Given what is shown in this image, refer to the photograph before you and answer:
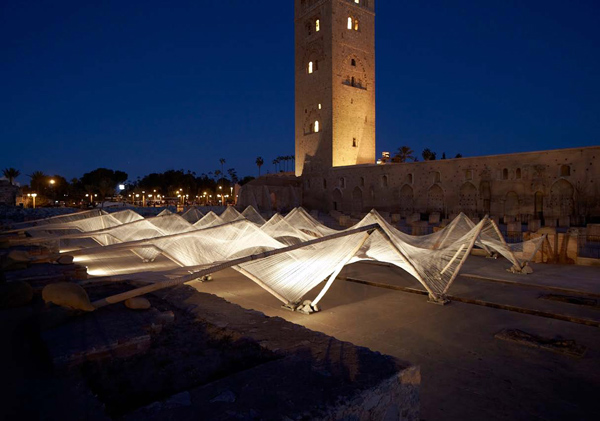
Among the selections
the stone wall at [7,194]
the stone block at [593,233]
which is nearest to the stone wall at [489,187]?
the stone block at [593,233]

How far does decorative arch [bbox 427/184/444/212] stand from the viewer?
28.5 m

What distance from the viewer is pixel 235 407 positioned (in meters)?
1.87

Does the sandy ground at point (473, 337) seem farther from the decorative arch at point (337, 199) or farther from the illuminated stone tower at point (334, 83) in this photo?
the illuminated stone tower at point (334, 83)

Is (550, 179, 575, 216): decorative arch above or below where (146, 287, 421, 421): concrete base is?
above

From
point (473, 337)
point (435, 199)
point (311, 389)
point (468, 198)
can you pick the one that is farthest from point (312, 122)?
point (311, 389)

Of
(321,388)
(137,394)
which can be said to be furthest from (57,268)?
(321,388)

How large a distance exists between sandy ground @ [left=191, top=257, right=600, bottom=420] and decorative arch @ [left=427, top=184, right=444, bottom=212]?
19724 mm

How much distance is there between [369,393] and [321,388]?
0.27 m

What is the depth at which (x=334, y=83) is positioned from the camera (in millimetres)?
37250

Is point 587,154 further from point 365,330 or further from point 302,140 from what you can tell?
point 302,140

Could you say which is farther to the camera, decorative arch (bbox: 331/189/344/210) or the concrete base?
decorative arch (bbox: 331/189/344/210)

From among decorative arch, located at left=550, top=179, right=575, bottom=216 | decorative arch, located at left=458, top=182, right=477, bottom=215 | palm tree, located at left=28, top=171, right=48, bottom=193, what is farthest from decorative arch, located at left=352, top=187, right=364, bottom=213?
palm tree, located at left=28, top=171, right=48, bottom=193

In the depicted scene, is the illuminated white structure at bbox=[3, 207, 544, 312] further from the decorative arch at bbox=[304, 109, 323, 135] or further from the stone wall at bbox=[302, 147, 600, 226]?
the decorative arch at bbox=[304, 109, 323, 135]

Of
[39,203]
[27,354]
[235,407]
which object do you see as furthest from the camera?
[39,203]
